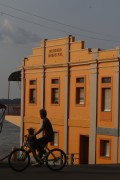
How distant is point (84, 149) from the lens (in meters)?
34.4

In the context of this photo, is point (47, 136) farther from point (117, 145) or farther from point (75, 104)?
point (75, 104)

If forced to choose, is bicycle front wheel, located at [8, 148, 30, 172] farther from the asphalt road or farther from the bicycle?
the asphalt road

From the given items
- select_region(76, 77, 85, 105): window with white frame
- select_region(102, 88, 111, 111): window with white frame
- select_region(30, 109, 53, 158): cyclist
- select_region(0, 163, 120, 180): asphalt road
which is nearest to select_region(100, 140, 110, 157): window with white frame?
select_region(102, 88, 111, 111): window with white frame

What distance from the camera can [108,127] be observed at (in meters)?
31.9

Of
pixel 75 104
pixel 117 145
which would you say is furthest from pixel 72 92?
pixel 117 145

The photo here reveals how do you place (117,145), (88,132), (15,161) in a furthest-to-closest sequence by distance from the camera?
1. (88,132)
2. (117,145)
3. (15,161)

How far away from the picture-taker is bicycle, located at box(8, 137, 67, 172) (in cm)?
1283

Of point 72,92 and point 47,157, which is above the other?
Answer: point 72,92

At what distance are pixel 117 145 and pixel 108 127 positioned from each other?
1672 millimetres

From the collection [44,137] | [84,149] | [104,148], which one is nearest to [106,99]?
[104,148]

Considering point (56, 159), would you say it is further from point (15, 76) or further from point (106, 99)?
point (15, 76)

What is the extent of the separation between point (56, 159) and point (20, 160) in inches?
38.3

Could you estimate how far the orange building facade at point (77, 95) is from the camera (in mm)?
31719

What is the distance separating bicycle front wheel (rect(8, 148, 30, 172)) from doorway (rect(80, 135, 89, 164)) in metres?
21.3
